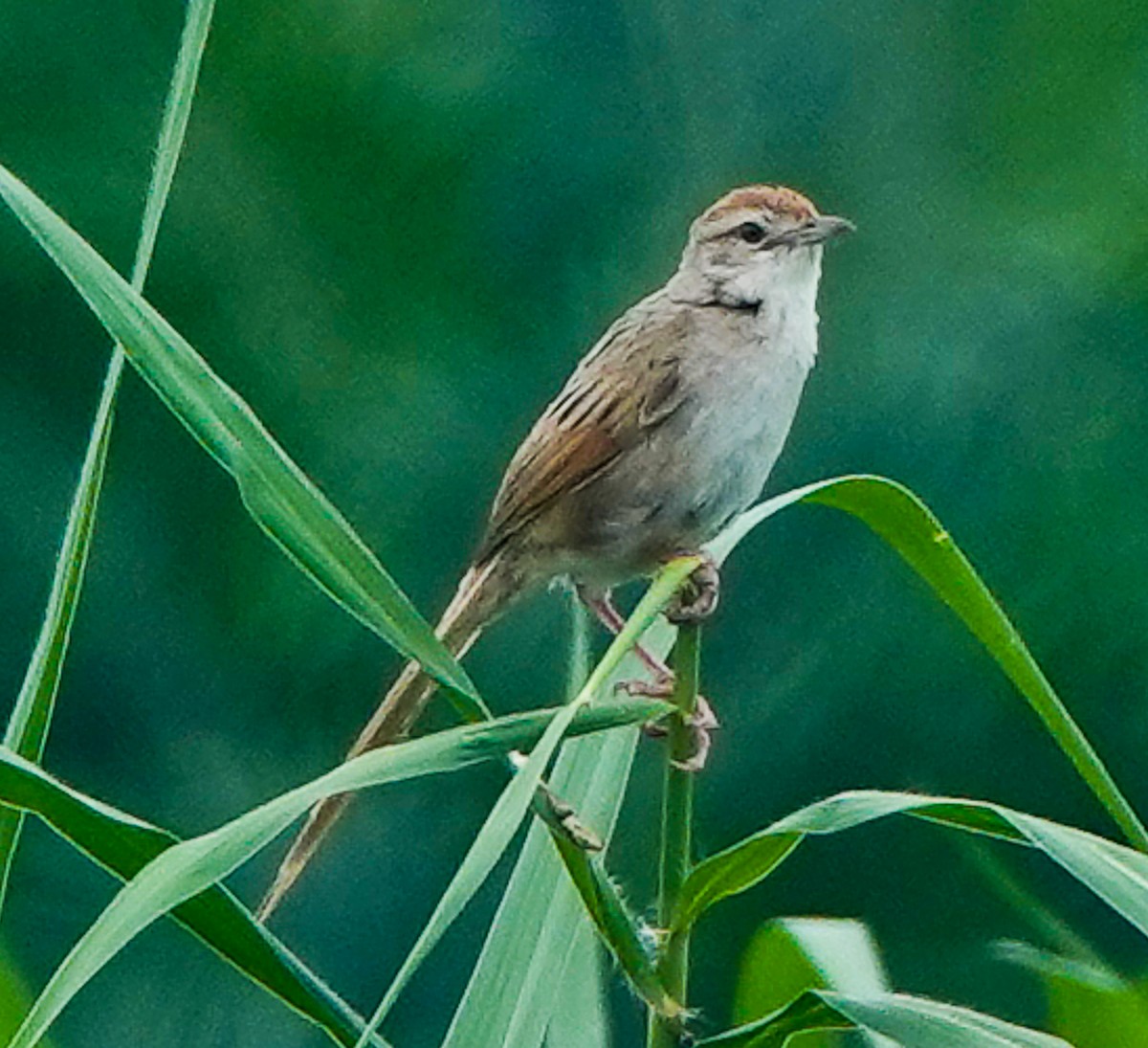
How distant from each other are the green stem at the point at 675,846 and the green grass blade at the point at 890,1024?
0.07ft

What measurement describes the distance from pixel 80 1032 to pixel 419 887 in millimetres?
310

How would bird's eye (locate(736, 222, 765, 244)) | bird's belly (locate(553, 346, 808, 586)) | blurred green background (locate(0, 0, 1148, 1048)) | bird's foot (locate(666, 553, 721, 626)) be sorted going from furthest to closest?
1. blurred green background (locate(0, 0, 1148, 1048))
2. bird's eye (locate(736, 222, 765, 244))
3. bird's belly (locate(553, 346, 808, 586))
4. bird's foot (locate(666, 553, 721, 626))

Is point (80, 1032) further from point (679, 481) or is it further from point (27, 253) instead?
point (679, 481)

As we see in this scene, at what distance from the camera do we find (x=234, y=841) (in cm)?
70

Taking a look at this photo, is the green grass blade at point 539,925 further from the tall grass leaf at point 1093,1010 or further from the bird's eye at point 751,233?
the bird's eye at point 751,233

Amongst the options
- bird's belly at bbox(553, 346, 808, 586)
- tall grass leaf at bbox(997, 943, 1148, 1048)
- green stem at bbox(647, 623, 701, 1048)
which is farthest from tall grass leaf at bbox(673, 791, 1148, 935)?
bird's belly at bbox(553, 346, 808, 586)

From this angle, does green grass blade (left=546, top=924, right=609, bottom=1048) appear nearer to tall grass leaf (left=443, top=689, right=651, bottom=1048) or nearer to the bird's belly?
tall grass leaf (left=443, top=689, right=651, bottom=1048)

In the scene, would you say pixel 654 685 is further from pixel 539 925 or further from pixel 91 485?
pixel 91 485

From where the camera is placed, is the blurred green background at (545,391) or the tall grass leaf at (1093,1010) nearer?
the tall grass leaf at (1093,1010)

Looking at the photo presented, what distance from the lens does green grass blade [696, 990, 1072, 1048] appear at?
0.84 meters

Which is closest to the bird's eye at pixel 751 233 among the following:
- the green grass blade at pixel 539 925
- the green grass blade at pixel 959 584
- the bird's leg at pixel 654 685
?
the bird's leg at pixel 654 685

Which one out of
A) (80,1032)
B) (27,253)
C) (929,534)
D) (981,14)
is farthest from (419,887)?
(929,534)

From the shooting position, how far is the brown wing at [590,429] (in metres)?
1.45

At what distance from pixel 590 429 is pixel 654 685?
31 cm
